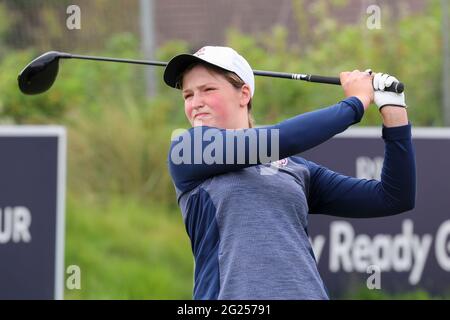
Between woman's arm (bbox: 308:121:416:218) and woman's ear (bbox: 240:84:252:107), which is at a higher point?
woman's ear (bbox: 240:84:252:107)

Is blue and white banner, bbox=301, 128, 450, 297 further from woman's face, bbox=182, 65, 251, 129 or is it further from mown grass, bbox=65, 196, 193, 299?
woman's face, bbox=182, 65, 251, 129

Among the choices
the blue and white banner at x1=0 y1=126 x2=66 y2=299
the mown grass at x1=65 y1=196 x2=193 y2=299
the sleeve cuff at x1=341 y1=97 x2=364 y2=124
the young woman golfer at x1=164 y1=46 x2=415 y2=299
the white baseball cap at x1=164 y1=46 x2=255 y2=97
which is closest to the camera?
the young woman golfer at x1=164 y1=46 x2=415 y2=299

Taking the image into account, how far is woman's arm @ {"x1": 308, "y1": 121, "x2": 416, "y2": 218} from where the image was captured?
3.47 metres

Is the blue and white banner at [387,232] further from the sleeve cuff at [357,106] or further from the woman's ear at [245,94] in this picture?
the sleeve cuff at [357,106]

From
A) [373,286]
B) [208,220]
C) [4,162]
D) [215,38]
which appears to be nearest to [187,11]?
[215,38]

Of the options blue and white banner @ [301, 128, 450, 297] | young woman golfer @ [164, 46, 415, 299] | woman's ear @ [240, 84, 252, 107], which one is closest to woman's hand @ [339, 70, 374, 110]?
young woman golfer @ [164, 46, 415, 299]

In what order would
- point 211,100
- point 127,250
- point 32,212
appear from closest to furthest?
point 211,100 < point 32,212 < point 127,250

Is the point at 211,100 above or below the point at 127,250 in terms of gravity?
above

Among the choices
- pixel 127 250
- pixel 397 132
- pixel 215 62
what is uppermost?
pixel 215 62

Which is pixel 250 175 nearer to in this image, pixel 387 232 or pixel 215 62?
pixel 215 62

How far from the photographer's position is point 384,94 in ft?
11.2

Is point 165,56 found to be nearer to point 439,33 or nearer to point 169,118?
point 169,118

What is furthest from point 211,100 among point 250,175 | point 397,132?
point 397,132

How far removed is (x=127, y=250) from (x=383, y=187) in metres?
4.43
